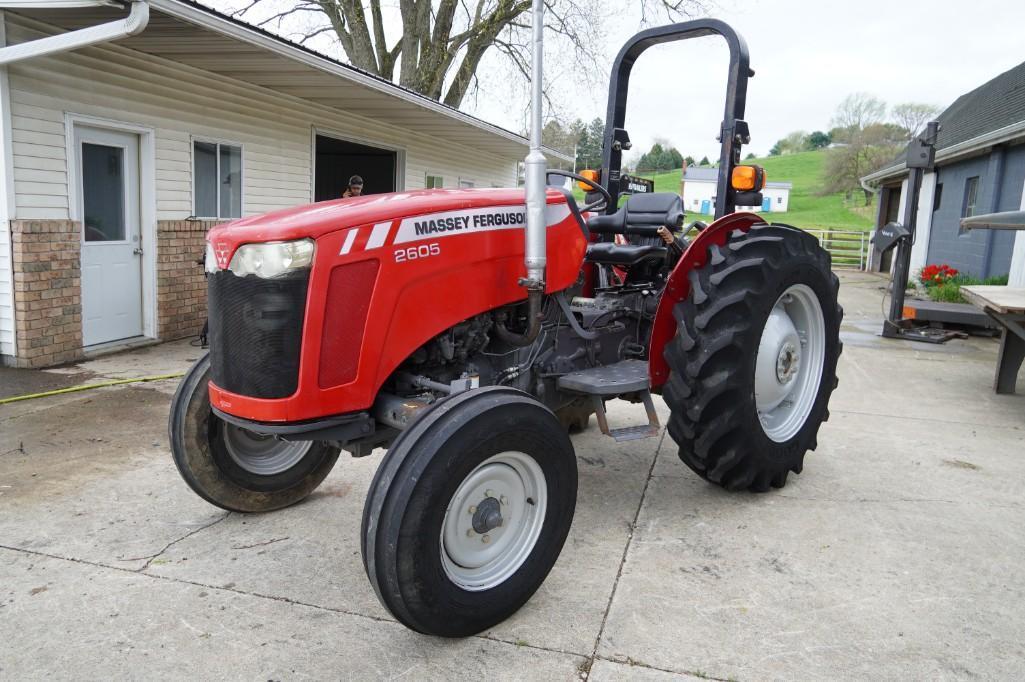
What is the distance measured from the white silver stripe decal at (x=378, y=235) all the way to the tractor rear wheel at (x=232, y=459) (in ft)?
3.85

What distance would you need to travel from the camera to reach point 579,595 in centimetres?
286

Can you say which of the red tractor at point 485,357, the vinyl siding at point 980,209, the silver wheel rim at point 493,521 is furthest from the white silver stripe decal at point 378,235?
the vinyl siding at point 980,209

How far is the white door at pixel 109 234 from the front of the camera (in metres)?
6.86

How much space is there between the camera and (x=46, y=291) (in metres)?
6.39

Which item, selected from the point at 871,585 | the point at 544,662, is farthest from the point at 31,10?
the point at 871,585

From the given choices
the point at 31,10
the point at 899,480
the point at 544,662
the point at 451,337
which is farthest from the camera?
the point at 31,10

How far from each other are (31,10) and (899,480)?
6.93 metres

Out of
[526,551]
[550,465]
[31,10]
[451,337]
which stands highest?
[31,10]

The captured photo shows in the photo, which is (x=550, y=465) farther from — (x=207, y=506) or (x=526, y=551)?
(x=207, y=506)

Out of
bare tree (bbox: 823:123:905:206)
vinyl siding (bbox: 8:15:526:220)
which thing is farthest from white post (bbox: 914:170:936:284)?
bare tree (bbox: 823:123:905:206)

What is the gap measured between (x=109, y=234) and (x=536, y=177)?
19.2 ft

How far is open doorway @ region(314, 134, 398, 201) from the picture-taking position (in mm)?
14859

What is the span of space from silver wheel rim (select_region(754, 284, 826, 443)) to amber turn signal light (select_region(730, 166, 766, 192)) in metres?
0.54

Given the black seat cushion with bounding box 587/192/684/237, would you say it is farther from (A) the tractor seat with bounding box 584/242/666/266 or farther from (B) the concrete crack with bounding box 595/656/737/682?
(B) the concrete crack with bounding box 595/656/737/682
